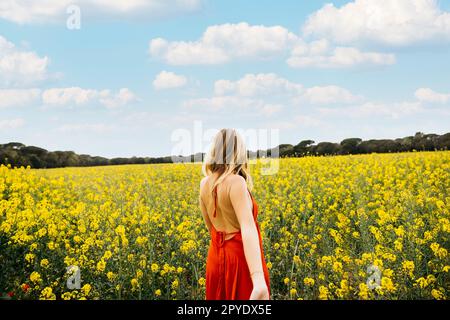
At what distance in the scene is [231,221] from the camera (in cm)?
264

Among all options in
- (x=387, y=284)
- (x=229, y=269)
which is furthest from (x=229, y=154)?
(x=387, y=284)

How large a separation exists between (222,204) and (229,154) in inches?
10.8

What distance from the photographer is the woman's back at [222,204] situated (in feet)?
8.37

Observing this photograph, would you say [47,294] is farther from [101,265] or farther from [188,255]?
[188,255]

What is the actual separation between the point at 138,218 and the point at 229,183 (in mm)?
3783

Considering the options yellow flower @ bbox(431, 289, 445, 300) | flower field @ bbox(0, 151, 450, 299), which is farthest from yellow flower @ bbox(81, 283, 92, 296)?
yellow flower @ bbox(431, 289, 445, 300)

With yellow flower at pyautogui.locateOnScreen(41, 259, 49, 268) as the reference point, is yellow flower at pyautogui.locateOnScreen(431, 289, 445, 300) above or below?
below

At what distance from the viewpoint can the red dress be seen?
269 cm

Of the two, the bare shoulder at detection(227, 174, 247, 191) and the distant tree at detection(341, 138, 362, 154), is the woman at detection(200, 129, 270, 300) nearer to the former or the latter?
the bare shoulder at detection(227, 174, 247, 191)

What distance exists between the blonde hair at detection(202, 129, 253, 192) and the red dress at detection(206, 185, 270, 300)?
0.48 feet
